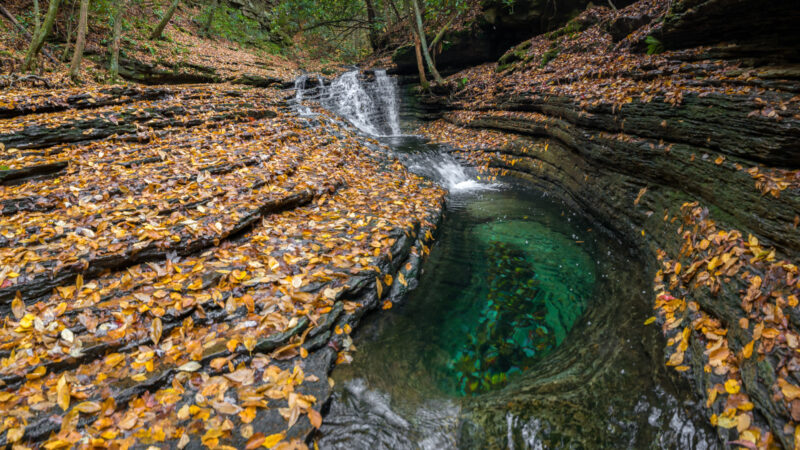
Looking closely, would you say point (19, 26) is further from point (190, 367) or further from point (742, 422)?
point (742, 422)

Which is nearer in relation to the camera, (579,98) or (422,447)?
(422,447)

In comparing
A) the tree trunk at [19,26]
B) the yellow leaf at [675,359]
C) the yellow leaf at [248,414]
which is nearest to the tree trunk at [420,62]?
the tree trunk at [19,26]

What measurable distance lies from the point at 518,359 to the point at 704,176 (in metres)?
3.38

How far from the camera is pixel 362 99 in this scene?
15.2 meters

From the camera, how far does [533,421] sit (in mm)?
2584

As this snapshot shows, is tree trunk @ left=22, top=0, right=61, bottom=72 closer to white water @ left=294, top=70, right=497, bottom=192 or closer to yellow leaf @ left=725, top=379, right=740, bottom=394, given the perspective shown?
white water @ left=294, top=70, right=497, bottom=192

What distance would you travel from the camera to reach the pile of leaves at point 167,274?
2.34 metres

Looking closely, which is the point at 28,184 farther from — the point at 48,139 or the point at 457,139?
the point at 457,139

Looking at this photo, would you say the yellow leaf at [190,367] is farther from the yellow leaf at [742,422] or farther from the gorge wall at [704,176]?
the yellow leaf at [742,422]

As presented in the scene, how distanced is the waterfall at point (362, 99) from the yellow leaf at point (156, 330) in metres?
11.6

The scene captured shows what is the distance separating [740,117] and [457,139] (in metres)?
8.08

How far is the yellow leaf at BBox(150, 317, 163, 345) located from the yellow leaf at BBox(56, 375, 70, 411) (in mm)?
555

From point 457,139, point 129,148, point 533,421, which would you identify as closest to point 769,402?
point 533,421

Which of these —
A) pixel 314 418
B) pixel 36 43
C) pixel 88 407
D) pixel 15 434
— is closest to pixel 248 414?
pixel 314 418
